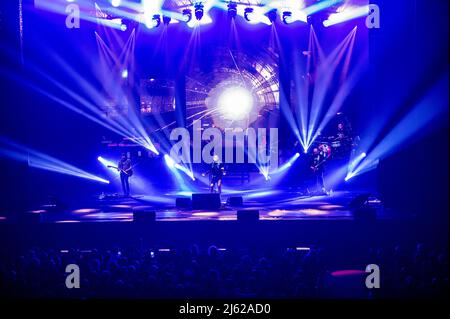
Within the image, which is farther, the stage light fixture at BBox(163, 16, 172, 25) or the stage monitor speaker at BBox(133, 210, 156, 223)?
the stage light fixture at BBox(163, 16, 172, 25)

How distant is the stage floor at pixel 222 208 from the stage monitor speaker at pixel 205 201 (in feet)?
0.41

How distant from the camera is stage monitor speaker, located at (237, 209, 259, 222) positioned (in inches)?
266

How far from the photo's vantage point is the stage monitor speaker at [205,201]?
310 inches

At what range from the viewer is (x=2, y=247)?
650 centimetres

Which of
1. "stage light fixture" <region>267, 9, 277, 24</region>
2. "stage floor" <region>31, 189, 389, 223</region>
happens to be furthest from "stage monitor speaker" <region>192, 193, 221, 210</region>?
"stage light fixture" <region>267, 9, 277, 24</region>

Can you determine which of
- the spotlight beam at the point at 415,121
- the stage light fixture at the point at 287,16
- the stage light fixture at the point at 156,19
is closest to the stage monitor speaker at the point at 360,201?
the spotlight beam at the point at 415,121

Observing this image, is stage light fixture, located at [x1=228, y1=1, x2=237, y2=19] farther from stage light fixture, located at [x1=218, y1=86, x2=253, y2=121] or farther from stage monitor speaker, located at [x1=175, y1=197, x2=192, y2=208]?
stage monitor speaker, located at [x1=175, y1=197, x2=192, y2=208]

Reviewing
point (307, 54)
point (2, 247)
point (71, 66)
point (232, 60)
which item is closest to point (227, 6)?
point (232, 60)

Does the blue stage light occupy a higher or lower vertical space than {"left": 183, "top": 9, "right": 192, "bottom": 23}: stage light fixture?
lower

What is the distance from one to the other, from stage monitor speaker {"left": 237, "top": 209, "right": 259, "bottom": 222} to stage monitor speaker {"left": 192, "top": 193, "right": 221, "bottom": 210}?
120cm

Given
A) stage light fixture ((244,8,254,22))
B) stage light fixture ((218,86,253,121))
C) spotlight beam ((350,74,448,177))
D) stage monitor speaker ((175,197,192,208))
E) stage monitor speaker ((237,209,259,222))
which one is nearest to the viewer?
spotlight beam ((350,74,448,177))

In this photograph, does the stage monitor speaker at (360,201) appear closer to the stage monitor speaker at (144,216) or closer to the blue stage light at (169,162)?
the stage monitor speaker at (144,216)

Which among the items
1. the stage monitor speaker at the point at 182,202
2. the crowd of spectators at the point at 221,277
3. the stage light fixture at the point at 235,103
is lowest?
the crowd of spectators at the point at 221,277
